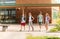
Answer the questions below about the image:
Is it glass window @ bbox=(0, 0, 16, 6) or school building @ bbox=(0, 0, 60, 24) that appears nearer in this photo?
school building @ bbox=(0, 0, 60, 24)

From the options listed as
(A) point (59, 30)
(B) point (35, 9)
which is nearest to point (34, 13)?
(B) point (35, 9)

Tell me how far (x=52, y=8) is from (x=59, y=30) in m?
19.8

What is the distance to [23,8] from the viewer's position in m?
35.7

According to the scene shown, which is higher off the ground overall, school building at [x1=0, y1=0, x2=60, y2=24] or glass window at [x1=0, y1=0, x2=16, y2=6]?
glass window at [x1=0, y1=0, x2=16, y2=6]

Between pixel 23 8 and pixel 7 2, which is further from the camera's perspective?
pixel 7 2

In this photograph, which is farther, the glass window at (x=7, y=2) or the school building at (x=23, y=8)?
the glass window at (x=7, y=2)

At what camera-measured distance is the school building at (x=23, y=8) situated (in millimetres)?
35344

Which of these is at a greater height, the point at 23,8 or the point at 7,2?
the point at 7,2

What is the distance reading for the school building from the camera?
35.3 metres

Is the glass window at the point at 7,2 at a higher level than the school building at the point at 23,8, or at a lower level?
higher

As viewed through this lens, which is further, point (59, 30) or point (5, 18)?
point (5, 18)

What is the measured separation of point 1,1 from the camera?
3762 cm

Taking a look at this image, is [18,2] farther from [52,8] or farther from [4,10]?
[52,8]

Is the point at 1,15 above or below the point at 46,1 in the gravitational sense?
below
